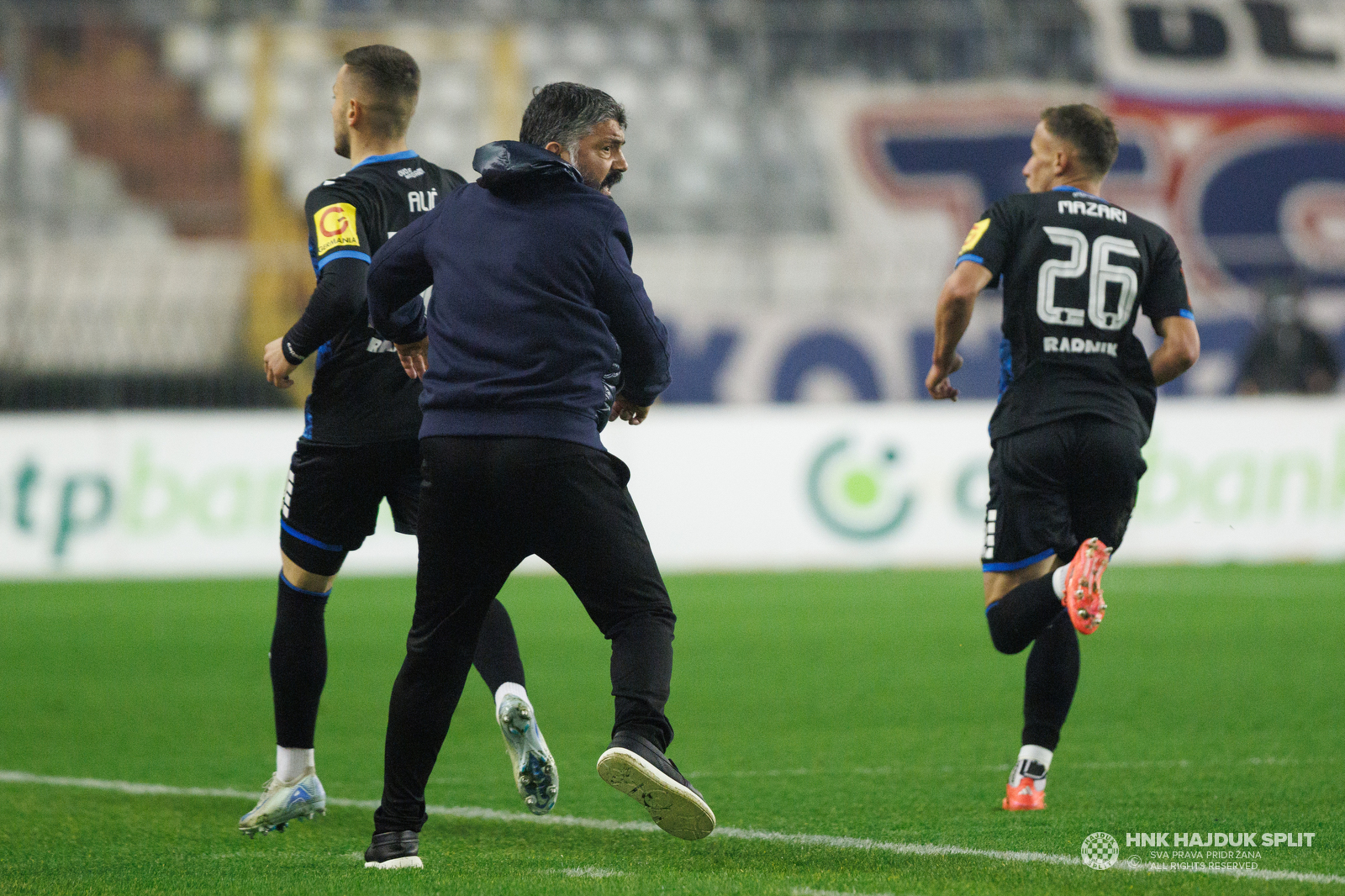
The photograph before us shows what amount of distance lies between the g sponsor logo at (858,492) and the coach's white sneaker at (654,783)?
32.9ft

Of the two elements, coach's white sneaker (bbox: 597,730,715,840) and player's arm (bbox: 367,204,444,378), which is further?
player's arm (bbox: 367,204,444,378)

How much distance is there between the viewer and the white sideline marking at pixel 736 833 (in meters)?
3.86

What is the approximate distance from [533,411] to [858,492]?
1015 cm

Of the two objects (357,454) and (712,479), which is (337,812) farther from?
(712,479)

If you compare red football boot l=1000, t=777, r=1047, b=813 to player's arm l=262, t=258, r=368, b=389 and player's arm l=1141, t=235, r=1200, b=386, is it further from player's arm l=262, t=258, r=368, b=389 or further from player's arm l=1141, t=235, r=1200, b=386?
player's arm l=262, t=258, r=368, b=389

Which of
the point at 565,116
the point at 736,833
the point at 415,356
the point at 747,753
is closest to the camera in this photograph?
the point at 565,116

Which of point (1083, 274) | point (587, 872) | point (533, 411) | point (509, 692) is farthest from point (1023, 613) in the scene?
point (533, 411)

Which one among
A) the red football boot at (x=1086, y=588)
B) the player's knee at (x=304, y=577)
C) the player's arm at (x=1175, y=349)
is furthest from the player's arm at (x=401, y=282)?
the player's arm at (x=1175, y=349)

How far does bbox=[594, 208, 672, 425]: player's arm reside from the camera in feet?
12.7

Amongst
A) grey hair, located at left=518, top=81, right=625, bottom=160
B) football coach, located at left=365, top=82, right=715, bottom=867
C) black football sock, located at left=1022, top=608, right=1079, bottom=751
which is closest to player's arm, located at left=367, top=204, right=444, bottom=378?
football coach, located at left=365, top=82, right=715, bottom=867

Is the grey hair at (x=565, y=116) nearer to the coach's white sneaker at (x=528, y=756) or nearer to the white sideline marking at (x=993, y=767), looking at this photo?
the coach's white sneaker at (x=528, y=756)

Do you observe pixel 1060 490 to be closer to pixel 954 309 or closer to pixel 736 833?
pixel 954 309

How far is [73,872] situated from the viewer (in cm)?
413

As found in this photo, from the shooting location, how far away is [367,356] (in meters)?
4.79
